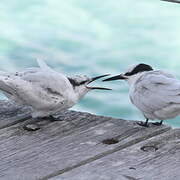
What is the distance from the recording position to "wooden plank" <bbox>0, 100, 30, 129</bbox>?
12.8ft

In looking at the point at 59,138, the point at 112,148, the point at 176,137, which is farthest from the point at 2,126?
the point at 176,137

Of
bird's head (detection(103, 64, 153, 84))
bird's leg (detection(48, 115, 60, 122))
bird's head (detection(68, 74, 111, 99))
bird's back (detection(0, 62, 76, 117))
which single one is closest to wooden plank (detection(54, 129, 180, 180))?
bird's leg (detection(48, 115, 60, 122))

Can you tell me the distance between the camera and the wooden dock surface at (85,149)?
2.96 metres

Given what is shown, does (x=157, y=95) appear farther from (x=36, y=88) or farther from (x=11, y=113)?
(x=11, y=113)

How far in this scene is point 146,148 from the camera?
10.8ft

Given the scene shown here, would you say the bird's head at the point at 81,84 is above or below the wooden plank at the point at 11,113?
above

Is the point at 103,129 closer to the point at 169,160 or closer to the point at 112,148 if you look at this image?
the point at 112,148

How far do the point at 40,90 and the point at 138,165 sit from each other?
1447 millimetres

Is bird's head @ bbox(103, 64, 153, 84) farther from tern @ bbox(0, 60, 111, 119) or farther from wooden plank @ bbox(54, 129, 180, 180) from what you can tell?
wooden plank @ bbox(54, 129, 180, 180)

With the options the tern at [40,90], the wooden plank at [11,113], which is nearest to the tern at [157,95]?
the tern at [40,90]

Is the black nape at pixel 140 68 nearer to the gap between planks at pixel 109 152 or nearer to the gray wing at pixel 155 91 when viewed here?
the gray wing at pixel 155 91

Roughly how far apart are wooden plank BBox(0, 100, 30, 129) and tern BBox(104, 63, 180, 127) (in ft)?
2.97

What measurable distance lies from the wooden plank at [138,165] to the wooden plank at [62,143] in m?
0.08

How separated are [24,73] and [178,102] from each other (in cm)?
116
